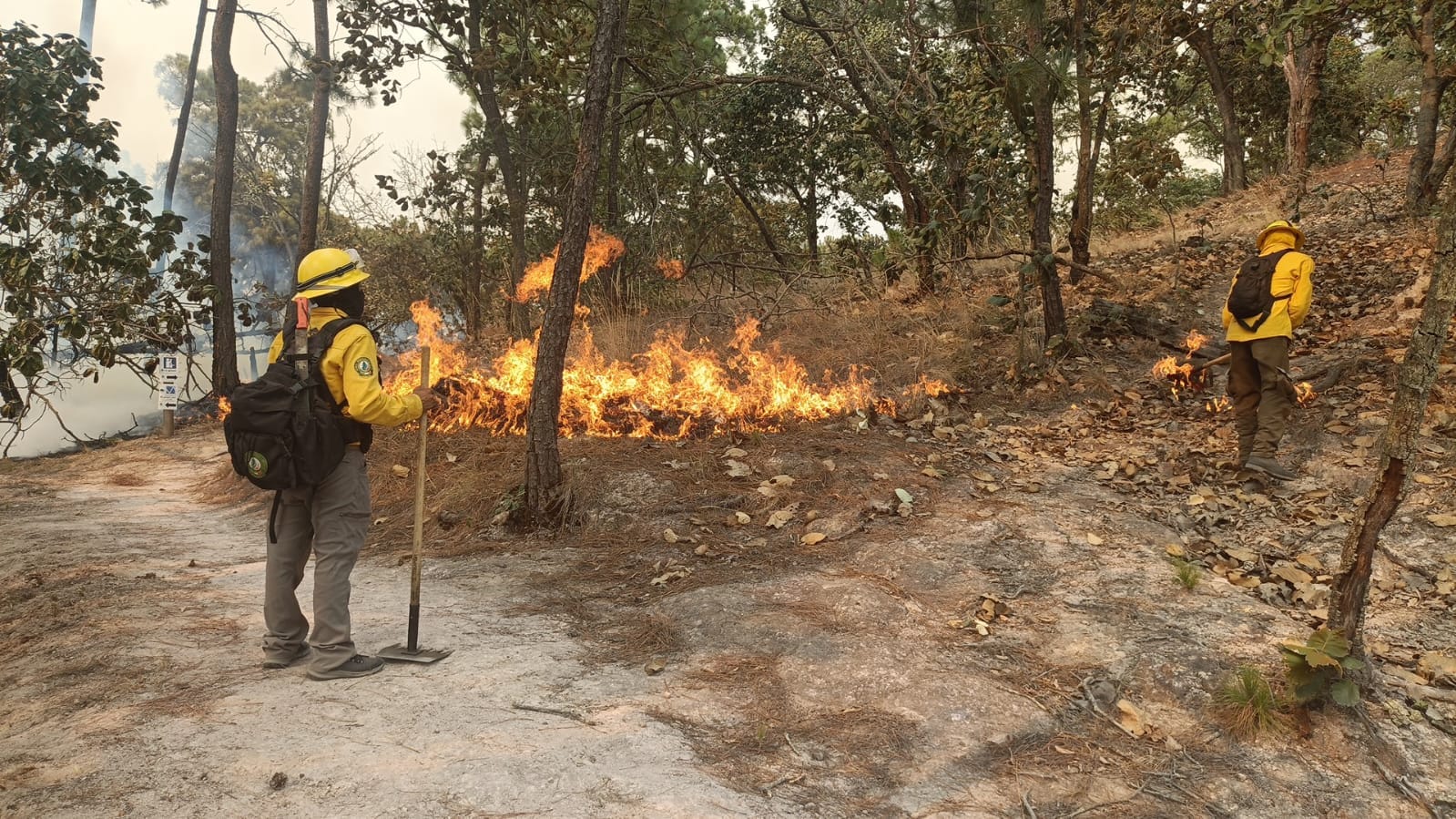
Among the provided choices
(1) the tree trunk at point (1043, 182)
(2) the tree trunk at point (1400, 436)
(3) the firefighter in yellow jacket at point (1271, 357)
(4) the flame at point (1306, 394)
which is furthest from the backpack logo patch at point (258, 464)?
(4) the flame at point (1306, 394)

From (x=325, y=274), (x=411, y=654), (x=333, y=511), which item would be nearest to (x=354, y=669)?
(x=411, y=654)

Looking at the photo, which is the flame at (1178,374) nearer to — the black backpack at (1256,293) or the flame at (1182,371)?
the flame at (1182,371)

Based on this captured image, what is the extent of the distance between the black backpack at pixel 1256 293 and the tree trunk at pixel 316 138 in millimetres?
11825

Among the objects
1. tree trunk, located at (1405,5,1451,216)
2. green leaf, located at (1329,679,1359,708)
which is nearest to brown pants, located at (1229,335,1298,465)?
green leaf, located at (1329,679,1359,708)

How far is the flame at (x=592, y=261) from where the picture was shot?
10508mm

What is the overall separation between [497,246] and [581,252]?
1044 cm

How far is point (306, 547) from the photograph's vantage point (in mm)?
4402

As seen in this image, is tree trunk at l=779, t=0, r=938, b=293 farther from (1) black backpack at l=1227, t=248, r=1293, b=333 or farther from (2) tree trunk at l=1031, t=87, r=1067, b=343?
(1) black backpack at l=1227, t=248, r=1293, b=333

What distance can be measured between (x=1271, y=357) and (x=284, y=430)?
286 inches

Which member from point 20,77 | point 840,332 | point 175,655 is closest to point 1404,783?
point 175,655

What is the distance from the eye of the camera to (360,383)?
4156 millimetres

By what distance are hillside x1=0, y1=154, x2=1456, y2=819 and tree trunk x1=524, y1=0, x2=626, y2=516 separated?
2.57 ft

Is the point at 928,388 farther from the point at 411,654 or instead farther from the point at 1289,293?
the point at 411,654

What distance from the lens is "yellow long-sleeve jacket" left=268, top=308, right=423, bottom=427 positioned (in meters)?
4.14
